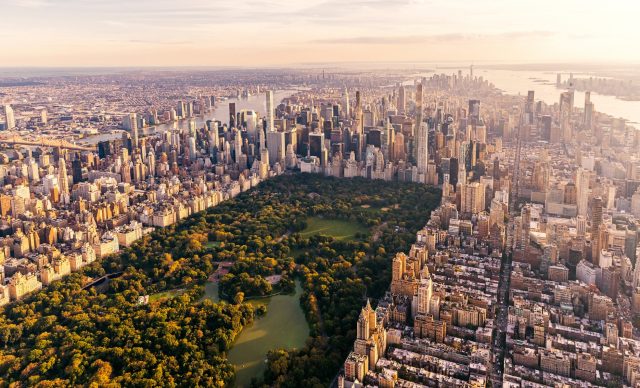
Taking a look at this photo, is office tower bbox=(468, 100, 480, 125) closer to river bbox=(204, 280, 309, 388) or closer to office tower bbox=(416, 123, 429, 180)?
office tower bbox=(416, 123, 429, 180)

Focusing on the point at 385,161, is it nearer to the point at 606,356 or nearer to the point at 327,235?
the point at 327,235

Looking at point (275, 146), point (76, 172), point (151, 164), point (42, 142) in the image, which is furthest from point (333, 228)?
point (42, 142)

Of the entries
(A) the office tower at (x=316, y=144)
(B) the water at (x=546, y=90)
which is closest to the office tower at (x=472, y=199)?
(B) the water at (x=546, y=90)

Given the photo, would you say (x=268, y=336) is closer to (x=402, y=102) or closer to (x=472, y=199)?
(x=472, y=199)

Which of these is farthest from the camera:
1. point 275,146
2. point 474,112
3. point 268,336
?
point 474,112

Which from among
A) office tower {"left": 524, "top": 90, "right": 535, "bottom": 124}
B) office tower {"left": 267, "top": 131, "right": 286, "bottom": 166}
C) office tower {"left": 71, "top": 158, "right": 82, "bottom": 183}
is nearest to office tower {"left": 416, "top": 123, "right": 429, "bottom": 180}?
office tower {"left": 267, "top": 131, "right": 286, "bottom": 166}

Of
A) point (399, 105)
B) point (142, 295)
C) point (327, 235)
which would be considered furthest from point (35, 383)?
A: point (399, 105)
